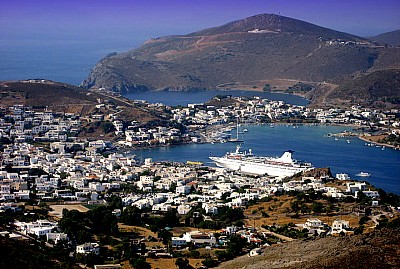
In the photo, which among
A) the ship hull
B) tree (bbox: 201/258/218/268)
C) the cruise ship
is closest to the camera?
tree (bbox: 201/258/218/268)

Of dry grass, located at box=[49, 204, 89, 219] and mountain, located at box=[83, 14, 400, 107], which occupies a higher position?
mountain, located at box=[83, 14, 400, 107]

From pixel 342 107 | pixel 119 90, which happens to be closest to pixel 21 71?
pixel 119 90

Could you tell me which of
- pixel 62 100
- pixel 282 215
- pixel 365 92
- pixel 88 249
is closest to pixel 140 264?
pixel 88 249

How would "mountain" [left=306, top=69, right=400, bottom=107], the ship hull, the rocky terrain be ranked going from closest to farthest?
the rocky terrain < the ship hull < "mountain" [left=306, top=69, right=400, bottom=107]

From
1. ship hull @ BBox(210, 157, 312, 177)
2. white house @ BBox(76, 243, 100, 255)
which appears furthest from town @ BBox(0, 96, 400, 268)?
ship hull @ BBox(210, 157, 312, 177)

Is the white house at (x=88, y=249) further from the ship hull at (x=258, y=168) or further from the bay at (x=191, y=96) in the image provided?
the bay at (x=191, y=96)

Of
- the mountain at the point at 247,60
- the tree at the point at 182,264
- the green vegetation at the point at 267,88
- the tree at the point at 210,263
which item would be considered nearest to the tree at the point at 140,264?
the tree at the point at 182,264

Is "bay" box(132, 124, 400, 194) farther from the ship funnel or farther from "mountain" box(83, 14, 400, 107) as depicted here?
"mountain" box(83, 14, 400, 107)

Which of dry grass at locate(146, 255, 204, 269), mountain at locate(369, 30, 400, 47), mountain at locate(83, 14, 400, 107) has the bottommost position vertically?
dry grass at locate(146, 255, 204, 269)
